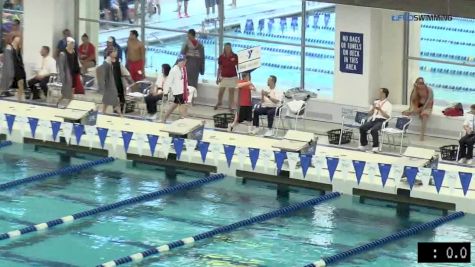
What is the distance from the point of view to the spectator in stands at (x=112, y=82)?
20.8 meters

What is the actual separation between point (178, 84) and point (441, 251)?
1078 cm

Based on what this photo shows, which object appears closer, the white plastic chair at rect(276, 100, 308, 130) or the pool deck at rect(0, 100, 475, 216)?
the pool deck at rect(0, 100, 475, 216)

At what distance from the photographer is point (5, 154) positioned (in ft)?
64.0

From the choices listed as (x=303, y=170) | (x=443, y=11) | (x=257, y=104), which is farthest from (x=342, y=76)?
(x=443, y=11)

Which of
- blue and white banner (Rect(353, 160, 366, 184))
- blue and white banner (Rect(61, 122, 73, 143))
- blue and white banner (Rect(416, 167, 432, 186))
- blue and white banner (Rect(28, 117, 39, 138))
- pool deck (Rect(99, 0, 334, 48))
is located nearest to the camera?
blue and white banner (Rect(416, 167, 432, 186))

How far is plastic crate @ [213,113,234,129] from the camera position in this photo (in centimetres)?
2048

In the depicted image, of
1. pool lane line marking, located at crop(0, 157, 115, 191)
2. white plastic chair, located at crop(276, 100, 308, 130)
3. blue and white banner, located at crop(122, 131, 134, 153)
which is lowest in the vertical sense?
pool lane line marking, located at crop(0, 157, 115, 191)

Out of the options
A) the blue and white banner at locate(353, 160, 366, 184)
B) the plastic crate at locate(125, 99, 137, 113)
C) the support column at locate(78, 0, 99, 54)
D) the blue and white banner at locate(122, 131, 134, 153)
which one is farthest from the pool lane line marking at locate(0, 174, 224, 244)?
the support column at locate(78, 0, 99, 54)

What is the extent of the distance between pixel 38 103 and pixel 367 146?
5.49 metres

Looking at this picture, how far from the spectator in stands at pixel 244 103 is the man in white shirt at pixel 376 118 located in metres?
1.75

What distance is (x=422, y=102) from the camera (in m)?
19.7

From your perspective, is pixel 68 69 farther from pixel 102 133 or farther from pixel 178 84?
pixel 102 133

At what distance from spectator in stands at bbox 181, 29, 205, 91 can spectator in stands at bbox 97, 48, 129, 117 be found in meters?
1.10

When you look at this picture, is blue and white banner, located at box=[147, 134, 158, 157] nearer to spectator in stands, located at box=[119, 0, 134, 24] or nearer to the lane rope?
the lane rope
